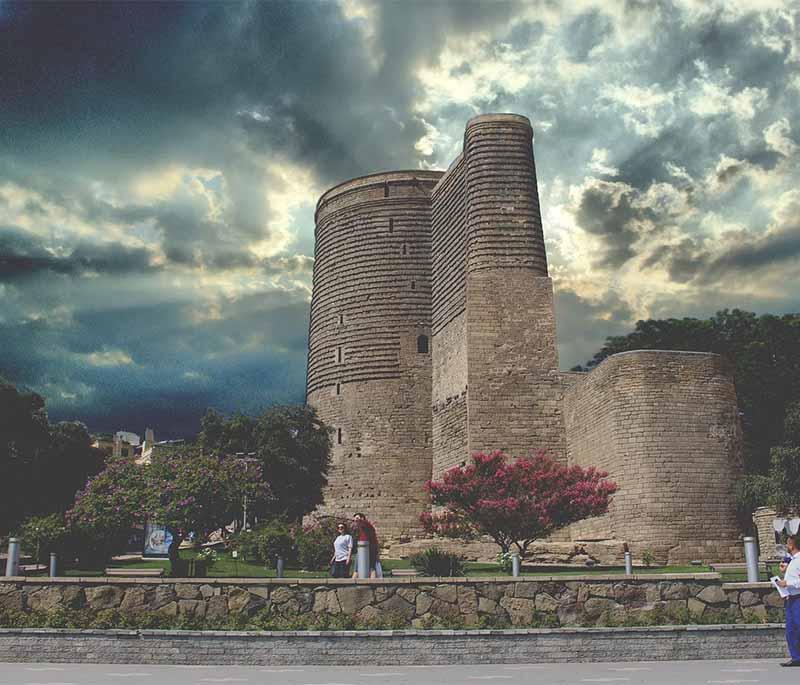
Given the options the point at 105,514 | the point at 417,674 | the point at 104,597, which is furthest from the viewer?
the point at 105,514

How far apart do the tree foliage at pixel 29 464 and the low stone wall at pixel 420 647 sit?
21482mm

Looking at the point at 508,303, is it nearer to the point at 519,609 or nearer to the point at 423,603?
the point at 519,609

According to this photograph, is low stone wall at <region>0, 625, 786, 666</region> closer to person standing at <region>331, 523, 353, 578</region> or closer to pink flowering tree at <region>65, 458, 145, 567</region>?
person standing at <region>331, 523, 353, 578</region>

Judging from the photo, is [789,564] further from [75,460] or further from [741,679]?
[75,460]

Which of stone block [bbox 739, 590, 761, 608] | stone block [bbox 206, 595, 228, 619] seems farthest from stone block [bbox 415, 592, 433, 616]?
stone block [bbox 739, 590, 761, 608]

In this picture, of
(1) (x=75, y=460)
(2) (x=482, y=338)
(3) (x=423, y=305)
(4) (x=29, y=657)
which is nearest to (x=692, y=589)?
(4) (x=29, y=657)

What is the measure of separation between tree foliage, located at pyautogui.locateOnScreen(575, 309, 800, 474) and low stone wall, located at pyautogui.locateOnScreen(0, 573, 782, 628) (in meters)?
19.1

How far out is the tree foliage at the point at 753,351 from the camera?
31.3m

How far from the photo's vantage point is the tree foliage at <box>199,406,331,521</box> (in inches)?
1252

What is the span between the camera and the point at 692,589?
32.4 feet

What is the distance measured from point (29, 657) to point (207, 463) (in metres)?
7.89

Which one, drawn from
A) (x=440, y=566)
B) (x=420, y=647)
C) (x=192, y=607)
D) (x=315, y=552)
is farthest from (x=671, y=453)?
(x=192, y=607)

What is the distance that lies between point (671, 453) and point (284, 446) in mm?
14131

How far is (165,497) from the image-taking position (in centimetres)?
1622
